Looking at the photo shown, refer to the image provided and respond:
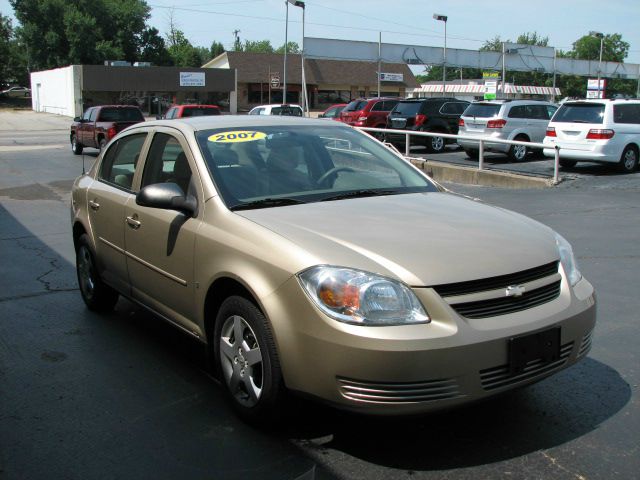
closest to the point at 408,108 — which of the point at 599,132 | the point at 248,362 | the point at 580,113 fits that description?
the point at 580,113

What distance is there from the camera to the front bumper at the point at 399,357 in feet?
9.87

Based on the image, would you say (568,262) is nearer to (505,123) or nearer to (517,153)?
(517,153)

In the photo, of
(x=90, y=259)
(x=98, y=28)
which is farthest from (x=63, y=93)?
(x=90, y=259)

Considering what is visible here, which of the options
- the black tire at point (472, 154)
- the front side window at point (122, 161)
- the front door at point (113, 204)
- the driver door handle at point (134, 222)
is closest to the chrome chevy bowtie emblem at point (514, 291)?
the driver door handle at point (134, 222)

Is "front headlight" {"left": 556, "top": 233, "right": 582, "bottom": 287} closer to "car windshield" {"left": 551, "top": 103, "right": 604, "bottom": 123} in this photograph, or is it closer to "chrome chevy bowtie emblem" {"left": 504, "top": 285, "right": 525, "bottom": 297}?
"chrome chevy bowtie emblem" {"left": 504, "top": 285, "right": 525, "bottom": 297}

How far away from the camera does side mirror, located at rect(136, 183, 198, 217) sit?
4051 millimetres

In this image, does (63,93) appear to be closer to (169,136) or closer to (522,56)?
(522,56)

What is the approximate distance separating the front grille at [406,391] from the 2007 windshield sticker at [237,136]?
6.67ft

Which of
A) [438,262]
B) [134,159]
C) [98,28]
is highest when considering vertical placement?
[98,28]

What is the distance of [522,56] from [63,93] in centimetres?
3898

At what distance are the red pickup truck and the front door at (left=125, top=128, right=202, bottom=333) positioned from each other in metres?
18.6

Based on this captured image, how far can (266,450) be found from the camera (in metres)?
3.43

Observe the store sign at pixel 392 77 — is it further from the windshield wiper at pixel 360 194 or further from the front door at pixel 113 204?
the windshield wiper at pixel 360 194

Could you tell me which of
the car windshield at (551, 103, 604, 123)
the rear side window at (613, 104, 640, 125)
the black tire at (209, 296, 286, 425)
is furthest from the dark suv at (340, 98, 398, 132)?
the black tire at (209, 296, 286, 425)
